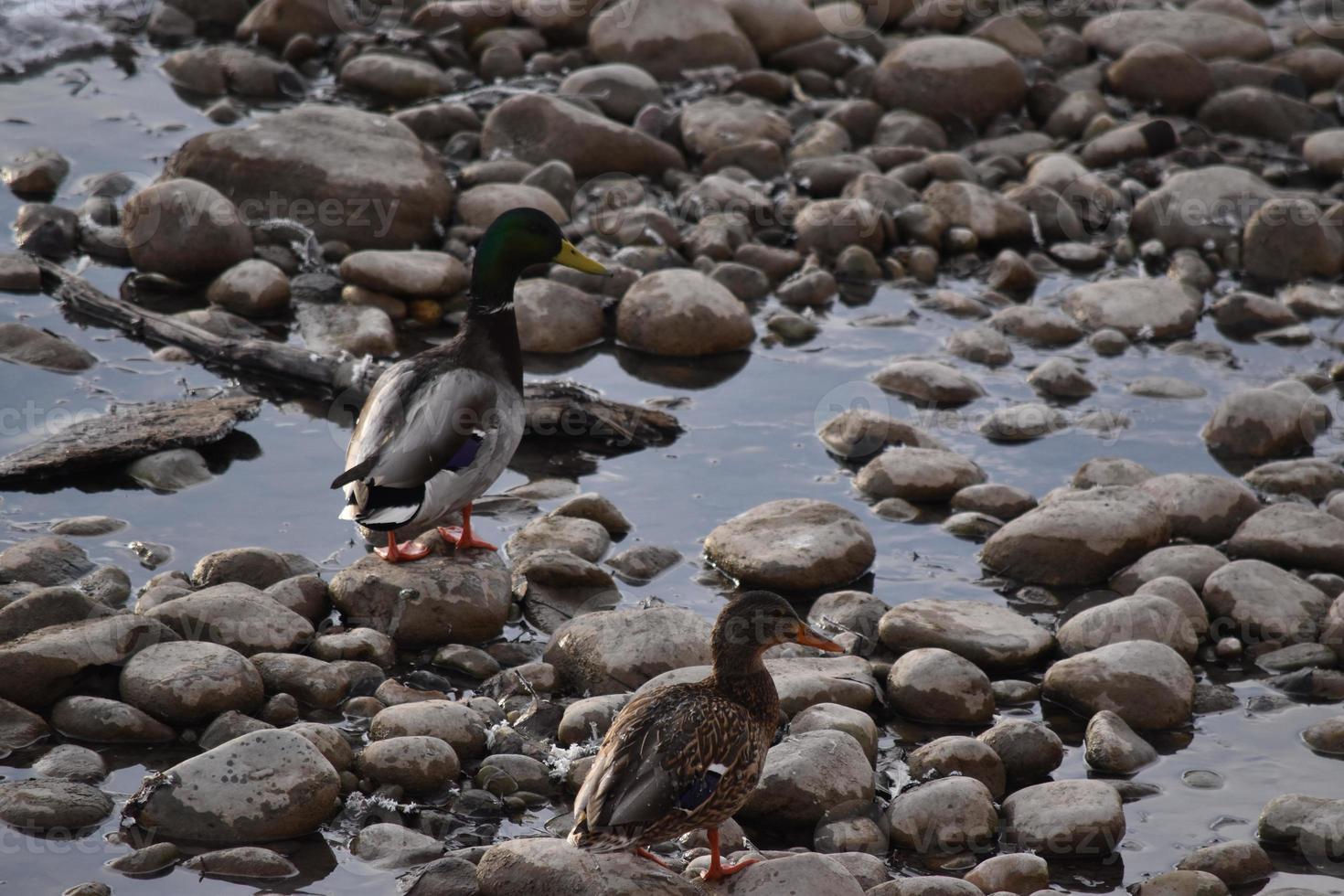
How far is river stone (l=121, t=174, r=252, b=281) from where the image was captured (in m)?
9.59

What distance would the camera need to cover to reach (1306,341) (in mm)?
10258

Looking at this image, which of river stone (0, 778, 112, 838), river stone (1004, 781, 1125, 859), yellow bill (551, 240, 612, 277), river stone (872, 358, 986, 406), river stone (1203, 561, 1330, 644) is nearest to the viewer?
river stone (0, 778, 112, 838)

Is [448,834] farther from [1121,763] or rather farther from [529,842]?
[1121,763]

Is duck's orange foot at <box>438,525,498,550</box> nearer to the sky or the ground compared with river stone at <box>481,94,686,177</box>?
nearer to the ground

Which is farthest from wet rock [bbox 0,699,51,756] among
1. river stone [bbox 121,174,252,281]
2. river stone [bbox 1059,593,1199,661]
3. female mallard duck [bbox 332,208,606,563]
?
river stone [bbox 121,174,252,281]

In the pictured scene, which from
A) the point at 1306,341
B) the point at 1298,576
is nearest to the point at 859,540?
the point at 1298,576

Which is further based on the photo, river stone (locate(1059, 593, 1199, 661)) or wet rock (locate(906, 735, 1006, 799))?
river stone (locate(1059, 593, 1199, 661))

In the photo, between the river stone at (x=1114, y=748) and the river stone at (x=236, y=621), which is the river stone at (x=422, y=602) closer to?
the river stone at (x=236, y=621)

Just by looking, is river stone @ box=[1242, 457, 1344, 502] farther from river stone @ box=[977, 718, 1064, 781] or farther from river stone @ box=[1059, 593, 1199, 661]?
river stone @ box=[977, 718, 1064, 781]

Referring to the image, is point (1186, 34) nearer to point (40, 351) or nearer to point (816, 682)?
point (816, 682)

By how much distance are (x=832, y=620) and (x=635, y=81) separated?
7267 millimetres

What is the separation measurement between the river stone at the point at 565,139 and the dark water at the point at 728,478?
233 centimetres

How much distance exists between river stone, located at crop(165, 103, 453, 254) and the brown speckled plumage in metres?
6.04

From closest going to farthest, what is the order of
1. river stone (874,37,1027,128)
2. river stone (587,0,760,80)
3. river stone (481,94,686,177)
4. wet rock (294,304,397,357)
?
wet rock (294,304,397,357), river stone (481,94,686,177), river stone (874,37,1027,128), river stone (587,0,760,80)
